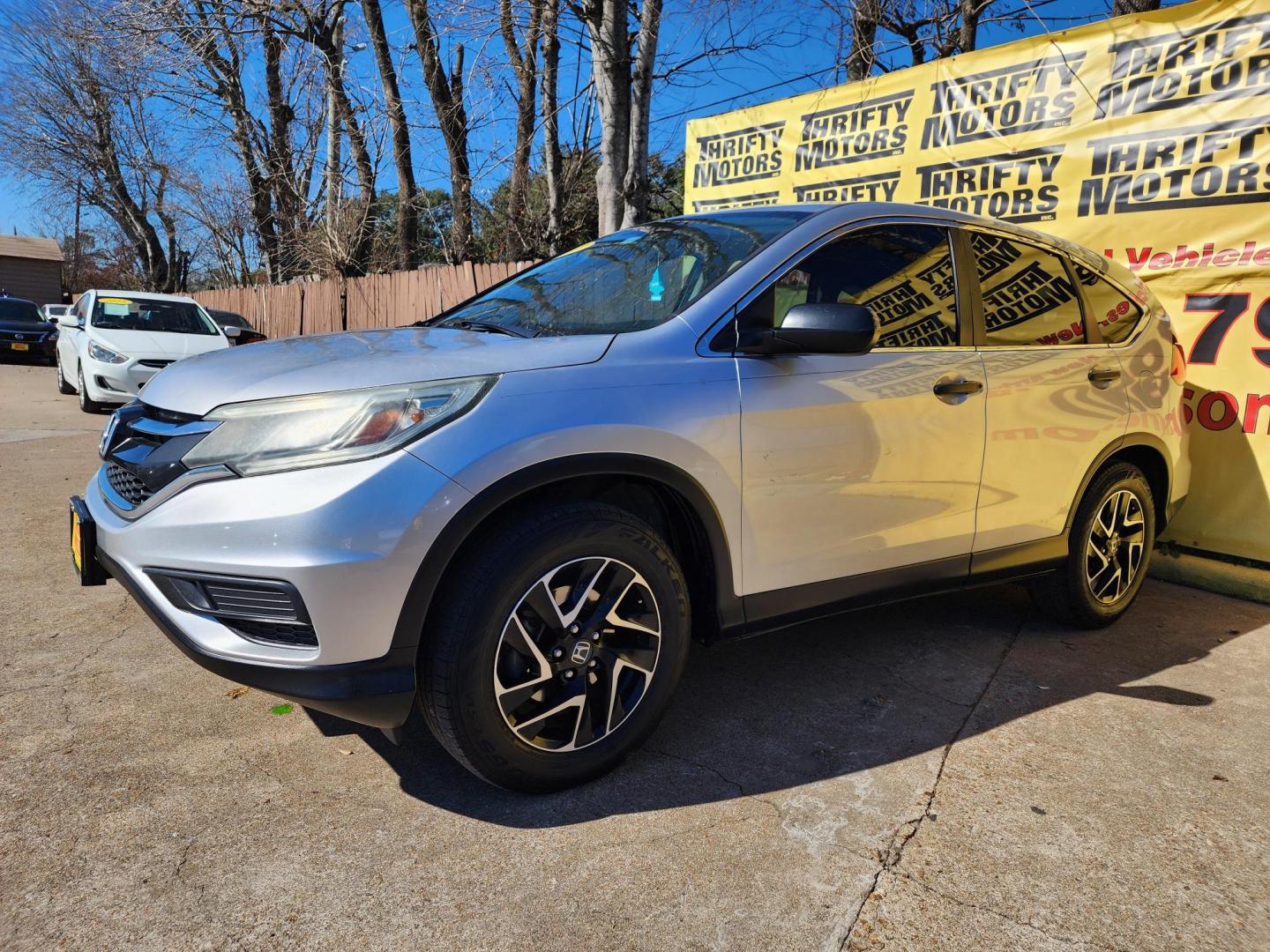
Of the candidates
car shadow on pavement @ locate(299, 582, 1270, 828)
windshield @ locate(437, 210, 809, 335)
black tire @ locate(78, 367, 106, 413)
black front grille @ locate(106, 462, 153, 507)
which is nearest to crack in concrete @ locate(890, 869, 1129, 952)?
car shadow on pavement @ locate(299, 582, 1270, 828)

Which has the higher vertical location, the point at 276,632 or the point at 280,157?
the point at 280,157

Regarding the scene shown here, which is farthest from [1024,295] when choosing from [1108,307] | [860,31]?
[860,31]

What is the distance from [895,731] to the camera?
302 cm

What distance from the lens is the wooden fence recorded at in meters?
13.4

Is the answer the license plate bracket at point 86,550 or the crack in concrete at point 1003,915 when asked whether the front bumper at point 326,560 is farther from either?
the crack in concrete at point 1003,915

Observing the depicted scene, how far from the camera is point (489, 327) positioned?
3072 mm

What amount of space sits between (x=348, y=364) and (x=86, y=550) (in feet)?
3.33

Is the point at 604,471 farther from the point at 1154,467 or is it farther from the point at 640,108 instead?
the point at 640,108

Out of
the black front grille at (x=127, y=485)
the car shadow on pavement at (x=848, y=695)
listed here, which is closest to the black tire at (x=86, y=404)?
the black front grille at (x=127, y=485)

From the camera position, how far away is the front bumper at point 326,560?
6.84ft

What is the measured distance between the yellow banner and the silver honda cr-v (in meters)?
1.71

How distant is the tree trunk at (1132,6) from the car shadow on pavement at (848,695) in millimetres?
5542

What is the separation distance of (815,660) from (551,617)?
64.0 inches

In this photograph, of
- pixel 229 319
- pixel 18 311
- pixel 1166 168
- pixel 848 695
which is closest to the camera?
pixel 848 695
